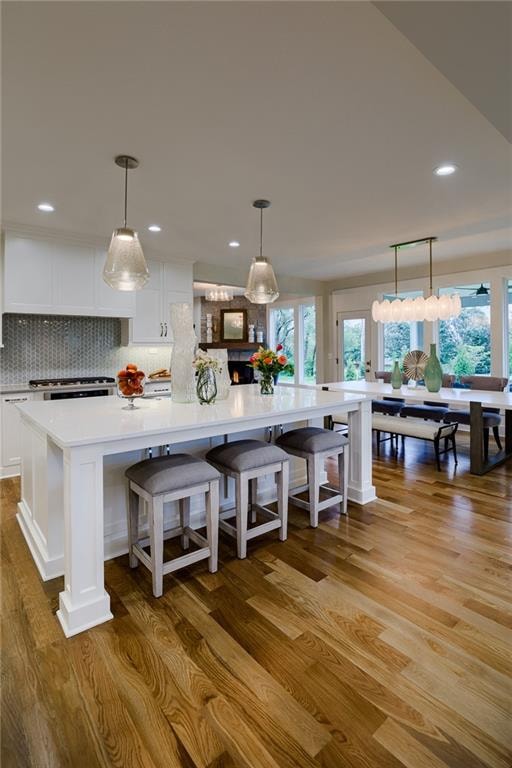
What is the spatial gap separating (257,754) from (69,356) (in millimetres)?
4310

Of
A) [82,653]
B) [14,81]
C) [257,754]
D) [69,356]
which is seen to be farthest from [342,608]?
[69,356]

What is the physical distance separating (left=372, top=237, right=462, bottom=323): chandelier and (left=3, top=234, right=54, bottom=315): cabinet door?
3.75 m

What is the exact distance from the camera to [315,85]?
1.85 m

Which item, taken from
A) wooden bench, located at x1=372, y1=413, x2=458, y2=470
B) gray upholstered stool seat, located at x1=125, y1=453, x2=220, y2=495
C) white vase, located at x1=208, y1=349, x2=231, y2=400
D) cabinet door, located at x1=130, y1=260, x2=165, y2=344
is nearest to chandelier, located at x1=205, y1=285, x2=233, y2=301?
cabinet door, located at x1=130, y1=260, x2=165, y2=344

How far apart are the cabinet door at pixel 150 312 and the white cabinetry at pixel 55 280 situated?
27cm

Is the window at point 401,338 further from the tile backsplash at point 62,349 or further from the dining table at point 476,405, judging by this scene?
the tile backsplash at point 62,349

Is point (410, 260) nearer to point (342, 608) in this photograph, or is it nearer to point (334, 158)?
point (334, 158)

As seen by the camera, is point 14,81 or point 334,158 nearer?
point 14,81

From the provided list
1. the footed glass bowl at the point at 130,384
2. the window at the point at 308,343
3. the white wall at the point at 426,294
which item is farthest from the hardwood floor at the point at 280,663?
the window at the point at 308,343

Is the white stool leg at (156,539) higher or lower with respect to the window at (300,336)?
lower

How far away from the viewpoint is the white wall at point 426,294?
17.2ft

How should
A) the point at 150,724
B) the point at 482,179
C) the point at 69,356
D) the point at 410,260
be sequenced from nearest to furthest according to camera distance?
1. the point at 150,724
2. the point at 482,179
3. the point at 69,356
4. the point at 410,260

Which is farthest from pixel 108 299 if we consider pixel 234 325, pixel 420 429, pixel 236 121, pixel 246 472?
pixel 234 325

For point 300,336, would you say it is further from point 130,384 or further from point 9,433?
point 130,384
